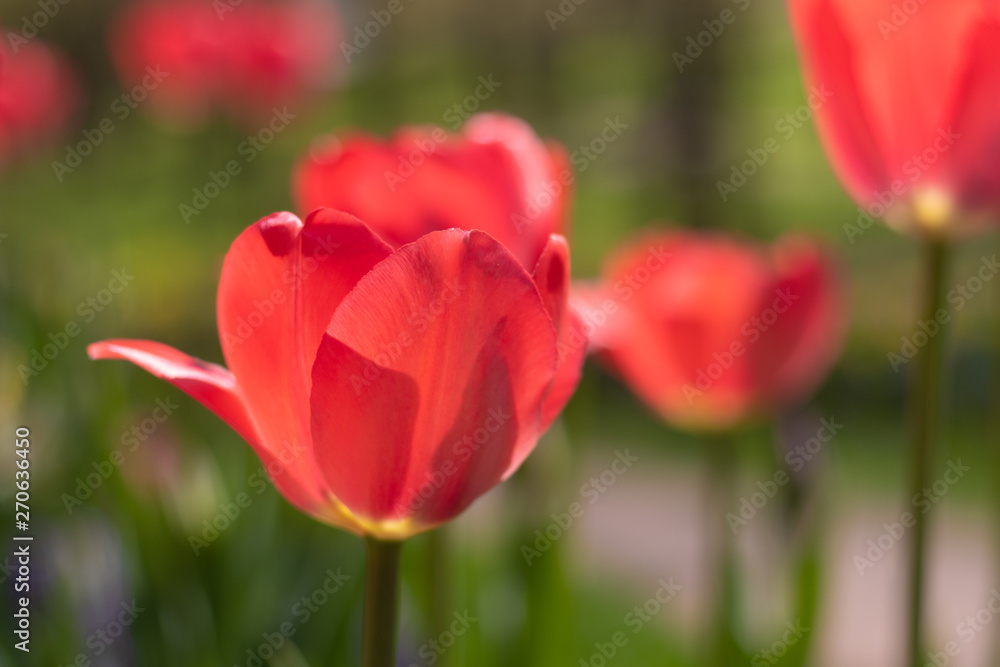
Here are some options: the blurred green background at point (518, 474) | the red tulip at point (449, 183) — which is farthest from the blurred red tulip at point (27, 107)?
the red tulip at point (449, 183)

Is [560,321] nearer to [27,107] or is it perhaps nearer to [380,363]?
[380,363]

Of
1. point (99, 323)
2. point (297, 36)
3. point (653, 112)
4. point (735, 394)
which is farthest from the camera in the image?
point (653, 112)

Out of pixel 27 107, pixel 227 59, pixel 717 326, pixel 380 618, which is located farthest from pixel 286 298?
pixel 227 59

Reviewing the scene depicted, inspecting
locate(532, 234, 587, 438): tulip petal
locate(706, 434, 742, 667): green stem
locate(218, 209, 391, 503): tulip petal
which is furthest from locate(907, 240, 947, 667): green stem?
locate(706, 434, 742, 667): green stem

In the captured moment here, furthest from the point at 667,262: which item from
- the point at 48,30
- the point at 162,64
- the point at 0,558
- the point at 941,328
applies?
the point at 48,30

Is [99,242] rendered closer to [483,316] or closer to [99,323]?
[99,323]

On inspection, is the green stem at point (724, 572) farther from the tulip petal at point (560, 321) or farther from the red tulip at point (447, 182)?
the tulip petal at point (560, 321)
